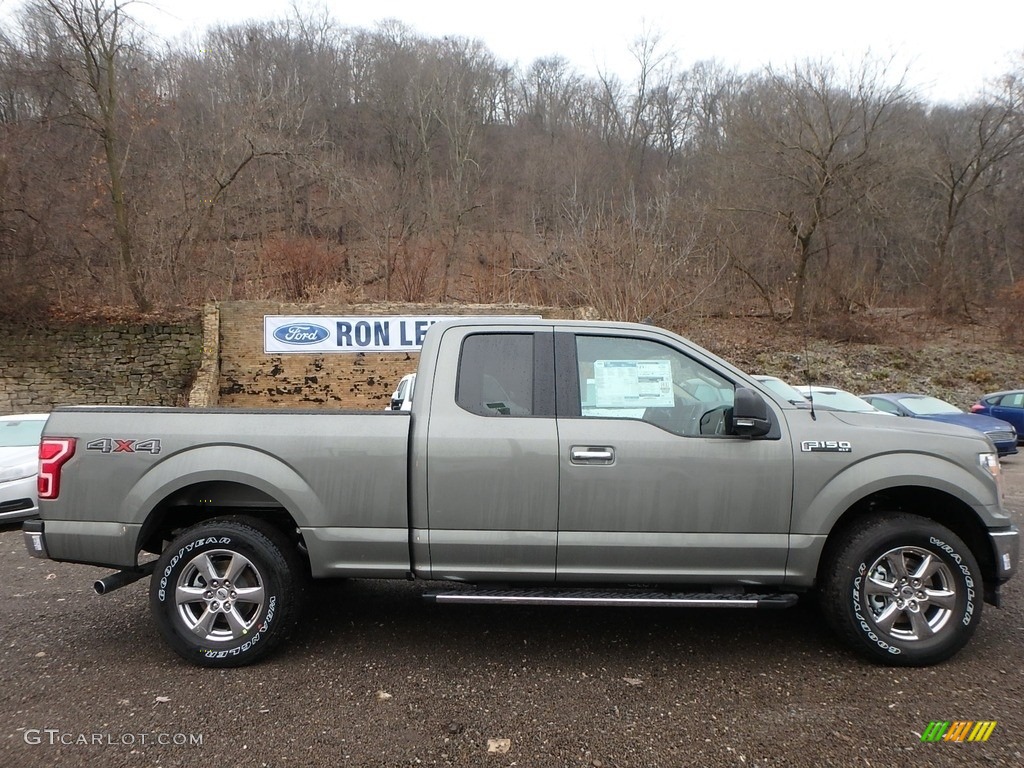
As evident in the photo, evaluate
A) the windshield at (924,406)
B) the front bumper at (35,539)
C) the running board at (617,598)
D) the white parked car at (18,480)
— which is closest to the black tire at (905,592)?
the running board at (617,598)

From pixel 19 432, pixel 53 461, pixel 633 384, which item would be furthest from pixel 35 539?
pixel 19 432

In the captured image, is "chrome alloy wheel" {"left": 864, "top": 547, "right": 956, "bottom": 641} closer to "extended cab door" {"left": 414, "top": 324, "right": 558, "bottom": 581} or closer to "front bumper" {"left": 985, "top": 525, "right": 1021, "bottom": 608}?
"front bumper" {"left": 985, "top": 525, "right": 1021, "bottom": 608}

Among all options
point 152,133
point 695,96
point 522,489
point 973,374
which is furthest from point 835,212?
point 522,489

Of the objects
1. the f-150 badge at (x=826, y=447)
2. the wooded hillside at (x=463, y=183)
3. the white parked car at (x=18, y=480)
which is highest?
the wooded hillside at (x=463, y=183)

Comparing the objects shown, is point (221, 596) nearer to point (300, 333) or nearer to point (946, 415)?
point (300, 333)

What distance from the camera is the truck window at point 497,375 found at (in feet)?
13.4

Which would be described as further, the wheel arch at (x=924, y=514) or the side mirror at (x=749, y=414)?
the wheel arch at (x=924, y=514)

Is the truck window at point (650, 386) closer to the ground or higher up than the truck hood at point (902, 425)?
higher up

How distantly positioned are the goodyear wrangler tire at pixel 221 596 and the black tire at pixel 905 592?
3224mm

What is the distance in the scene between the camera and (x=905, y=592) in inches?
154

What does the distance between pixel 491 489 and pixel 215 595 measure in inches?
68.6

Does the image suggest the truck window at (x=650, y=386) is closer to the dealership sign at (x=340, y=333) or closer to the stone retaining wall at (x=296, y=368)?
the stone retaining wall at (x=296, y=368)

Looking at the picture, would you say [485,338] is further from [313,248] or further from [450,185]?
[450,185]

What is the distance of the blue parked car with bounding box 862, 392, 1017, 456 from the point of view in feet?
44.0
